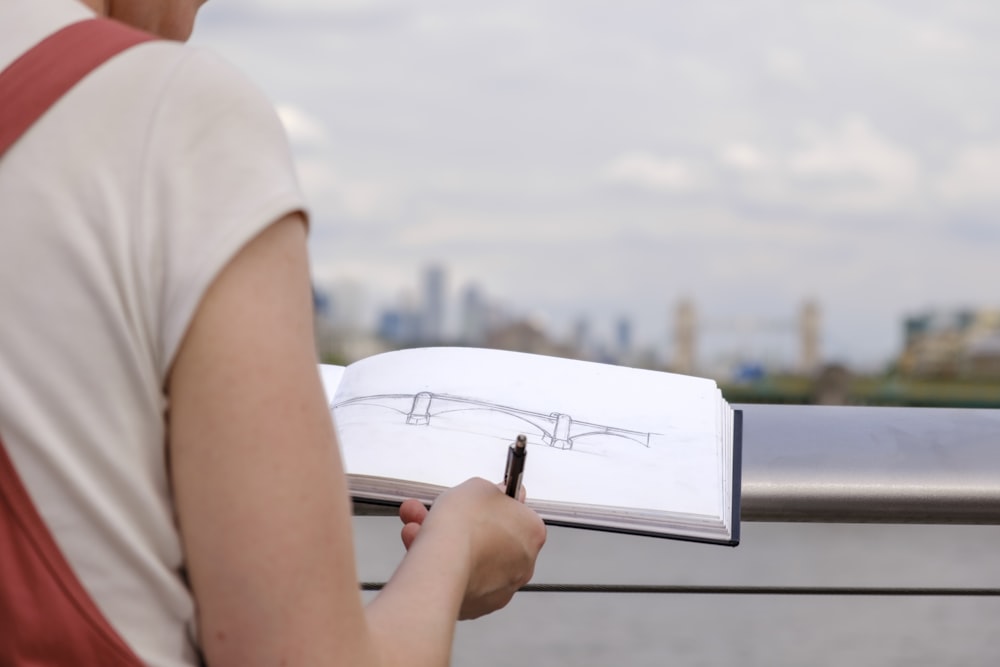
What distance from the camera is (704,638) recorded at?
2090 millimetres

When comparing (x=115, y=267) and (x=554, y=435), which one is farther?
(x=554, y=435)

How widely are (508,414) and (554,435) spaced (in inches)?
2.5

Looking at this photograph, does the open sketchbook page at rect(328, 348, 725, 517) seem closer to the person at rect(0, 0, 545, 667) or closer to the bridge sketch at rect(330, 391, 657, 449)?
the bridge sketch at rect(330, 391, 657, 449)

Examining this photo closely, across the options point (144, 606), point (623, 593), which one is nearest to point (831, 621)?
point (623, 593)

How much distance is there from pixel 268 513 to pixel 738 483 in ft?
2.81

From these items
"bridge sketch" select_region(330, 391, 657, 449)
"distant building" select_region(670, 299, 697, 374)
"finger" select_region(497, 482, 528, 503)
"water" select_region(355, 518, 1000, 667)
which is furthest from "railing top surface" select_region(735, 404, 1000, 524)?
"distant building" select_region(670, 299, 697, 374)

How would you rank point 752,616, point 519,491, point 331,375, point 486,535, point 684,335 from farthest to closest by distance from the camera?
point 684,335 < point 752,616 < point 331,375 < point 519,491 < point 486,535

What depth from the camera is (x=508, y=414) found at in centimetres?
163

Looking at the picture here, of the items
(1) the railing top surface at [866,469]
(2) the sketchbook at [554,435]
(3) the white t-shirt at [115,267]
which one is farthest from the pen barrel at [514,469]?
(1) the railing top surface at [866,469]

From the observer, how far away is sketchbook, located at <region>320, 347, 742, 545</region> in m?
1.50

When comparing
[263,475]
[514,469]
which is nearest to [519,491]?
[514,469]

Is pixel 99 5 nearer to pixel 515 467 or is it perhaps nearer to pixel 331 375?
pixel 515 467

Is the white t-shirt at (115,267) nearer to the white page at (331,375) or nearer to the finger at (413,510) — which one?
the finger at (413,510)

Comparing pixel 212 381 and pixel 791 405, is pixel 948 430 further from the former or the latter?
pixel 212 381
